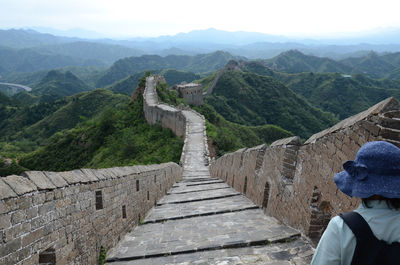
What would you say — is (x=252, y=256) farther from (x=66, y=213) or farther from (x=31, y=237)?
(x=31, y=237)

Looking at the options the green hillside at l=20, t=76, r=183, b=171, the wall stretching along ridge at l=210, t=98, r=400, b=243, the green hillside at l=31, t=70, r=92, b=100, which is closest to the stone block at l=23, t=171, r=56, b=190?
the wall stretching along ridge at l=210, t=98, r=400, b=243

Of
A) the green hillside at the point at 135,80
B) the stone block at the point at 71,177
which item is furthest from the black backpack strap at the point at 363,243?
the green hillside at the point at 135,80

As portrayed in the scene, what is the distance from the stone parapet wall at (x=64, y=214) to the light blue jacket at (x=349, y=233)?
2.64m

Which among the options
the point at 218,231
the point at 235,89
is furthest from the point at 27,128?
the point at 218,231

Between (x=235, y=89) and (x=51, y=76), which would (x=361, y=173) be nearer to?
(x=235, y=89)

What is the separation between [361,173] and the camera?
1701mm

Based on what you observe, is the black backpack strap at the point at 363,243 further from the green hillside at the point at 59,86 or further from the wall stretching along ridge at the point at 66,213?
the green hillside at the point at 59,86

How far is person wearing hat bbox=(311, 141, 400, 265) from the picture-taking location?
1.59 metres

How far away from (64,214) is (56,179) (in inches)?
18.1

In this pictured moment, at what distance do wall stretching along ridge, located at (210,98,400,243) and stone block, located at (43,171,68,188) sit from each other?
3156 mm

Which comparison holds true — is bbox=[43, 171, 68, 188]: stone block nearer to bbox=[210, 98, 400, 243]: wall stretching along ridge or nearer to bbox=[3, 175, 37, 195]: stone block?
bbox=[3, 175, 37, 195]: stone block

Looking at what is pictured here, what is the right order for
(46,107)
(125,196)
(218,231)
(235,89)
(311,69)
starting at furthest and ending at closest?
(311,69)
(235,89)
(46,107)
(125,196)
(218,231)

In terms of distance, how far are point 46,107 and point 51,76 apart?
3754 inches

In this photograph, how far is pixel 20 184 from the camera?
2889mm
